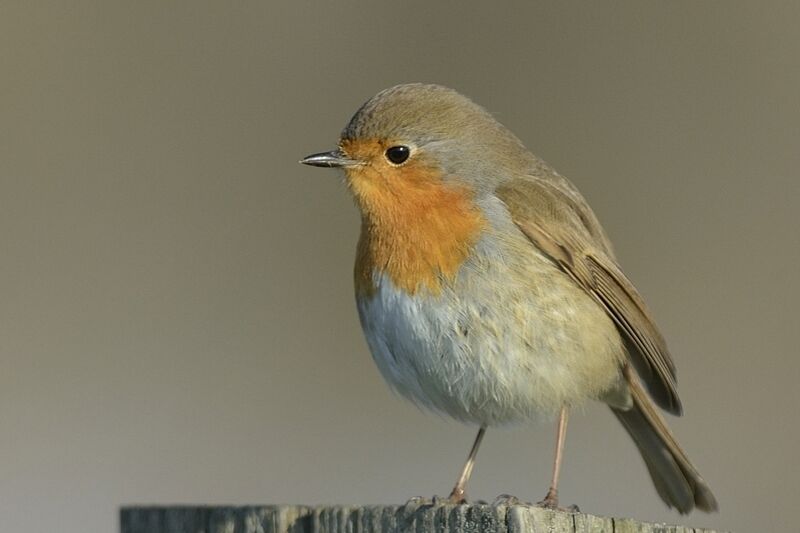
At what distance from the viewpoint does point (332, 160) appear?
5.31 metres

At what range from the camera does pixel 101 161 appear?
892 centimetres

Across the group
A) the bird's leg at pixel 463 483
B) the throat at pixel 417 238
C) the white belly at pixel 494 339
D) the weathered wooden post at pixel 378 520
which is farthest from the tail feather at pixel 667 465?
the weathered wooden post at pixel 378 520

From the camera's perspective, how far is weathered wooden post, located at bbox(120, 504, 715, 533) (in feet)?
11.6

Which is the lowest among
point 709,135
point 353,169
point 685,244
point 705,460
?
point 705,460

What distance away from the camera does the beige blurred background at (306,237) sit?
777 cm

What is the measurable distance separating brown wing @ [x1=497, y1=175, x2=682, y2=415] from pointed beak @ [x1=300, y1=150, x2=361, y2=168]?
539 mm

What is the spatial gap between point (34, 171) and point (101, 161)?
395mm

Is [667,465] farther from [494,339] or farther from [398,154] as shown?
[398,154]

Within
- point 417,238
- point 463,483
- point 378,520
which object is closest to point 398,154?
point 417,238

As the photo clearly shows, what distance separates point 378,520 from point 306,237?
199 inches

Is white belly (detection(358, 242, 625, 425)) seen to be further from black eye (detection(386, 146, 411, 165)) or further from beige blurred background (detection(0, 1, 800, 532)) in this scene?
beige blurred background (detection(0, 1, 800, 532))

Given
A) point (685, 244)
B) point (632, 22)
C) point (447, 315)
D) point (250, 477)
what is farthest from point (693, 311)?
point (447, 315)

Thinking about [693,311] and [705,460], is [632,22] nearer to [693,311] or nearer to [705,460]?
[693,311]

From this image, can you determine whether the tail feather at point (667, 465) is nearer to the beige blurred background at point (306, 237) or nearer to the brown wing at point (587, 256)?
the brown wing at point (587, 256)
